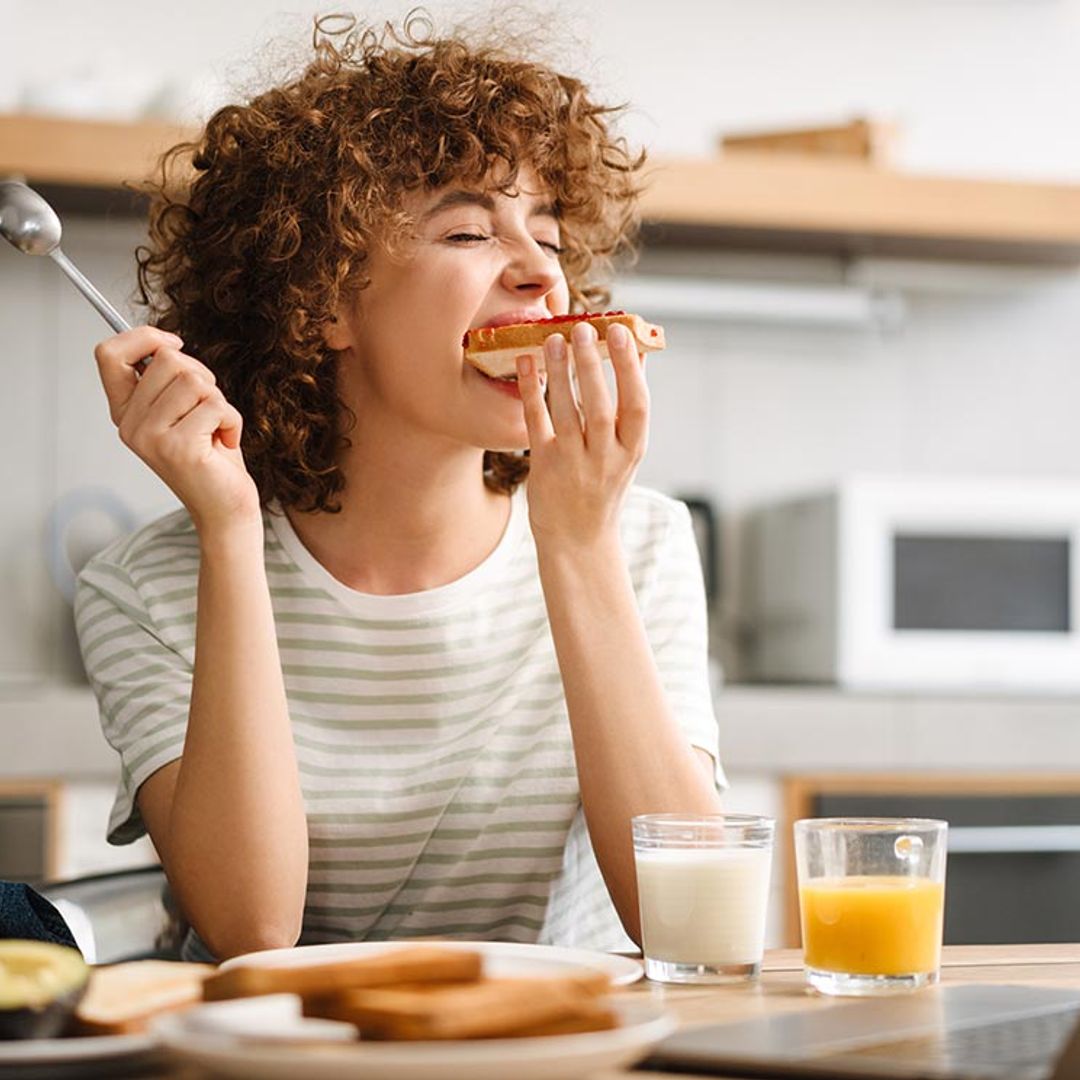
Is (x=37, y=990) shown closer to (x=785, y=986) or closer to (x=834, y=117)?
(x=785, y=986)

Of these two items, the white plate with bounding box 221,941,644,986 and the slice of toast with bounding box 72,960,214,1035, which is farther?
the white plate with bounding box 221,941,644,986

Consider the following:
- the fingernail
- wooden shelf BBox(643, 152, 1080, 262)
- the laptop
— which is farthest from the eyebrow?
wooden shelf BBox(643, 152, 1080, 262)

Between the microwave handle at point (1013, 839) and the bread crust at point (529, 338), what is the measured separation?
1.90 metres

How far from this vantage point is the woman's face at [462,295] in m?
1.63

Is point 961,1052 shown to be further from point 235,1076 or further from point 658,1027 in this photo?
point 235,1076

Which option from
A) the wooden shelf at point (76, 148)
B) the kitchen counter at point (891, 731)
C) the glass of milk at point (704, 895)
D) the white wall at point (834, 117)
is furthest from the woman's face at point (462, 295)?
the white wall at point (834, 117)

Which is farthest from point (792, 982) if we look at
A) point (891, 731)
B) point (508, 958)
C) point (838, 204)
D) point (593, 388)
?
point (838, 204)

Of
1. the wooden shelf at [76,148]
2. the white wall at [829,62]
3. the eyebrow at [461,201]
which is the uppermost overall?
the white wall at [829,62]

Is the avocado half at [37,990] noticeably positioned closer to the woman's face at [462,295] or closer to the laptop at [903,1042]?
the laptop at [903,1042]

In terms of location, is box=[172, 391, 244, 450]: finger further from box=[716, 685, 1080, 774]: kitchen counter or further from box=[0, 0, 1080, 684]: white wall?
box=[0, 0, 1080, 684]: white wall

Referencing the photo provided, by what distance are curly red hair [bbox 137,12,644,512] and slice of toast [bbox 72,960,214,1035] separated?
2.95ft

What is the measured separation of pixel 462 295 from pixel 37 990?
0.98 m

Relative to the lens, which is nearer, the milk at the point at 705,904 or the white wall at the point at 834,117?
the milk at the point at 705,904

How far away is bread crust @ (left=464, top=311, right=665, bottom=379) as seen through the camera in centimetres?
155
